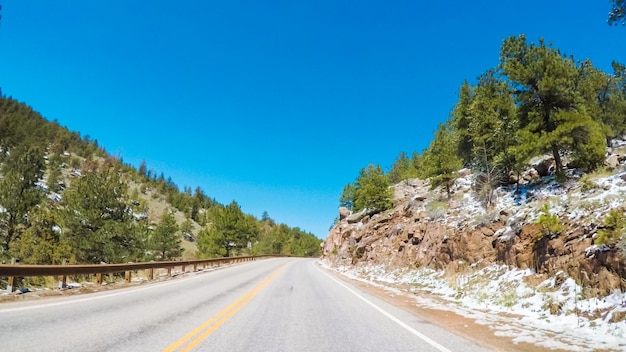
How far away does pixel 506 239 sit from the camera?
44.9ft

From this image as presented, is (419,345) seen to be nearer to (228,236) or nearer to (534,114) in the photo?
(534,114)

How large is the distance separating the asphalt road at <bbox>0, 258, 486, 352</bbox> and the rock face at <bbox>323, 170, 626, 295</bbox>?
4.74 m

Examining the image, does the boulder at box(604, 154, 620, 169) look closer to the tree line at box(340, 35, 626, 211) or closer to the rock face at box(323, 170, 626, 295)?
the tree line at box(340, 35, 626, 211)

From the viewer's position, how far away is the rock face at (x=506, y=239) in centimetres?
894

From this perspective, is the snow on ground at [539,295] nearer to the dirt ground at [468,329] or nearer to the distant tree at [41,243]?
the dirt ground at [468,329]

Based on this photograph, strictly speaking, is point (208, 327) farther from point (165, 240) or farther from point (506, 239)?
point (165, 240)

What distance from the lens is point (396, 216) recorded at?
114 feet

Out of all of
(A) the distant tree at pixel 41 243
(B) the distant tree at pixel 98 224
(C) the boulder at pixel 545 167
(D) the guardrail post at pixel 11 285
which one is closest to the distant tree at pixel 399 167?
(C) the boulder at pixel 545 167

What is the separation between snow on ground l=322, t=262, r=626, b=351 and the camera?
619cm

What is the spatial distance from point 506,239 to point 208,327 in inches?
467

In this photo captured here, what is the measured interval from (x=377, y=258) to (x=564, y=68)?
19447mm

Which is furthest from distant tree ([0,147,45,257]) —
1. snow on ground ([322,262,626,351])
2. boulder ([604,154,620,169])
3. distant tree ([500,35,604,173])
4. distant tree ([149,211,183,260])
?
boulder ([604,154,620,169])

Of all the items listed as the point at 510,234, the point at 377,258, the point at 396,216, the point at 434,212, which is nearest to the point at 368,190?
the point at 396,216

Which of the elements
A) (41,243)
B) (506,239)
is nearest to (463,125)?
(506,239)
